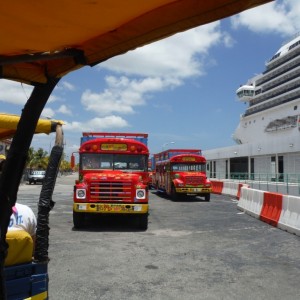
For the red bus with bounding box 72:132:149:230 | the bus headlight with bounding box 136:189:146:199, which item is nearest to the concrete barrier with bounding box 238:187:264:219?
the red bus with bounding box 72:132:149:230

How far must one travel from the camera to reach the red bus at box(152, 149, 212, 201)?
21891 millimetres

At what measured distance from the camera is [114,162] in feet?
42.0

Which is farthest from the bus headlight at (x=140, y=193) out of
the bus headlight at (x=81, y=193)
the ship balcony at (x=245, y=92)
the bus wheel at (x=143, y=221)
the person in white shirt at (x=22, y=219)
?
the ship balcony at (x=245, y=92)

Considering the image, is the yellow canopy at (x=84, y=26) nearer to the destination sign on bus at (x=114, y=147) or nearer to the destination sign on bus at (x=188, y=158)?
the destination sign on bus at (x=114, y=147)

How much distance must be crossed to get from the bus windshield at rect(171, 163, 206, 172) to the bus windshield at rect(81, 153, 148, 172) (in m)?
10.2

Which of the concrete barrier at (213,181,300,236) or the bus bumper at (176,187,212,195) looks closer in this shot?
the concrete barrier at (213,181,300,236)

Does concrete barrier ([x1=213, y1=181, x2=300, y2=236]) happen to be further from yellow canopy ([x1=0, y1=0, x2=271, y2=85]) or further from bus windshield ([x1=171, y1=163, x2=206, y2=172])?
yellow canopy ([x1=0, y1=0, x2=271, y2=85])

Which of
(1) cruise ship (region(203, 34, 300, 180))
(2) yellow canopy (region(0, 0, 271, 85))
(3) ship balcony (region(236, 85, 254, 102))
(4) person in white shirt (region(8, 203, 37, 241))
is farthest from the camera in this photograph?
(3) ship balcony (region(236, 85, 254, 102))

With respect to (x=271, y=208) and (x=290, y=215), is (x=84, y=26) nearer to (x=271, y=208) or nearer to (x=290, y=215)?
(x=290, y=215)

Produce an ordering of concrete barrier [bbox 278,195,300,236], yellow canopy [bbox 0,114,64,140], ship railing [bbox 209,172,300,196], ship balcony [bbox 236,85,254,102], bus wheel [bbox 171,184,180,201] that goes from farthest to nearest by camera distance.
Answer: ship balcony [bbox 236,85,254,102] → ship railing [bbox 209,172,300,196] → bus wheel [bbox 171,184,180,201] → concrete barrier [bbox 278,195,300,236] → yellow canopy [bbox 0,114,64,140]

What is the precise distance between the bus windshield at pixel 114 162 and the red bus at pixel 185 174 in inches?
370

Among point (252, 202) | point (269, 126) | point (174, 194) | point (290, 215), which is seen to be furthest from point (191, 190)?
point (269, 126)

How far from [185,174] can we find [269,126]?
2186 inches

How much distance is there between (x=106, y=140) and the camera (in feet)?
42.1
